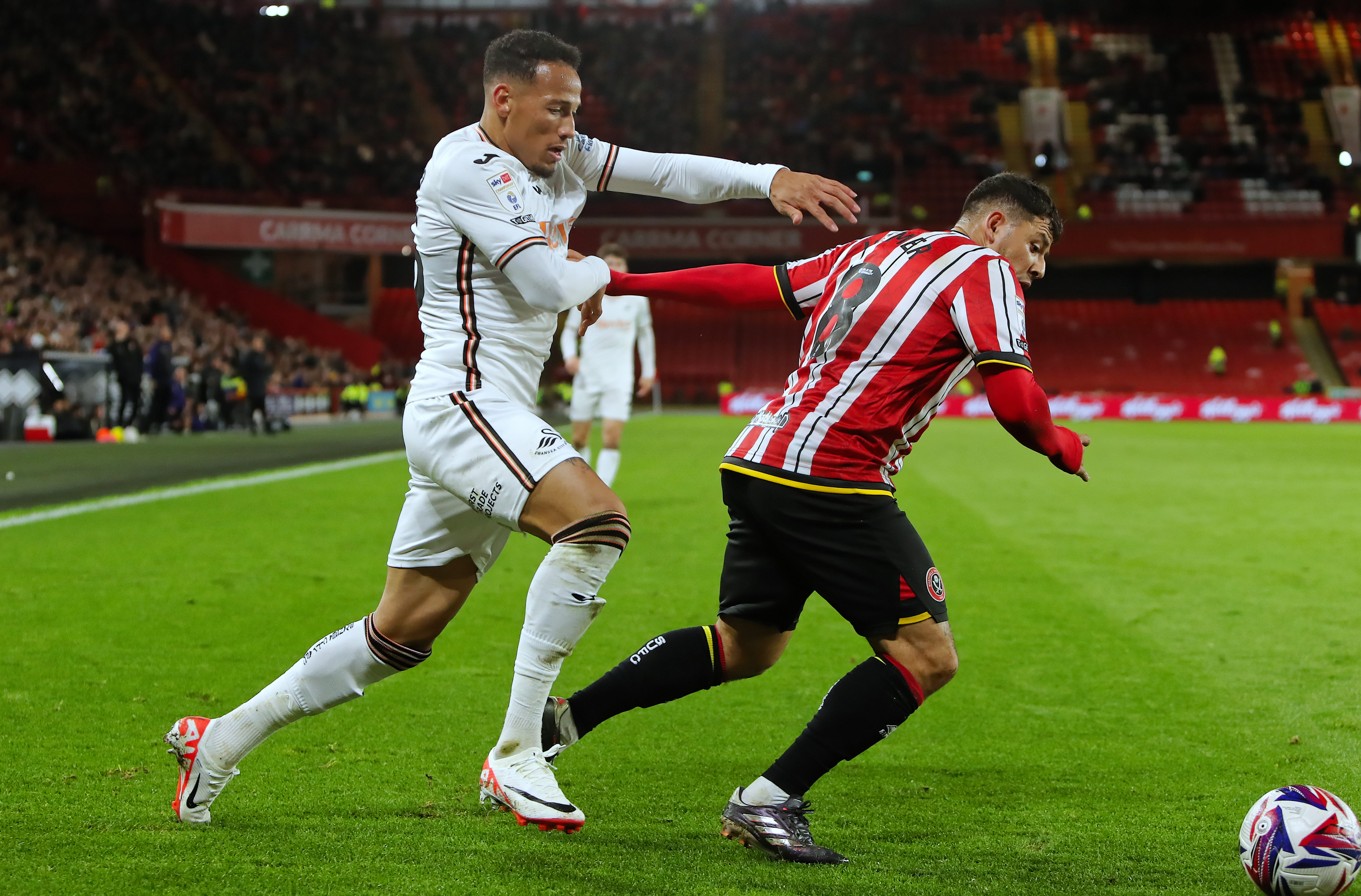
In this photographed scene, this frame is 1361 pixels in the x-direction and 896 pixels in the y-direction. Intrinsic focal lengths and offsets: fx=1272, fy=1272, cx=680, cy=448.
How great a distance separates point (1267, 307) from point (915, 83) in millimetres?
14663

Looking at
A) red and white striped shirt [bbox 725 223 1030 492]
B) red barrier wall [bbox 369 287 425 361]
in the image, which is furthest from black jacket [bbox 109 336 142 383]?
red barrier wall [bbox 369 287 425 361]

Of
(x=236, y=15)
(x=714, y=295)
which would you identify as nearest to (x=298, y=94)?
(x=236, y=15)

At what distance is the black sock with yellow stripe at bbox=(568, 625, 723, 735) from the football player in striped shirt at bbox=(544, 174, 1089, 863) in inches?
2.4

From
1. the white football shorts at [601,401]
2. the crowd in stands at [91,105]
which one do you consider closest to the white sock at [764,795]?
the white football shorts at [601,401]

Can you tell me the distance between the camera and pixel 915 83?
1810 inches

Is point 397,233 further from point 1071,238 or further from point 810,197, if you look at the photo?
point 810,197

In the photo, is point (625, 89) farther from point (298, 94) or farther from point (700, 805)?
point (700, 805)

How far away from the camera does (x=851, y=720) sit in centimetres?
344

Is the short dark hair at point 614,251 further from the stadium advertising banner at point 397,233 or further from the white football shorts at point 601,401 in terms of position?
the stadium advertising banner at point 397,233

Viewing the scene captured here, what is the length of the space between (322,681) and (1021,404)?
208 centimetres

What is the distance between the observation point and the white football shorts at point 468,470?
3.40 metres

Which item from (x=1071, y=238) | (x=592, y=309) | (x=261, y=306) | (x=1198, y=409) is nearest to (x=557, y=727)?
(x=592, y=309)

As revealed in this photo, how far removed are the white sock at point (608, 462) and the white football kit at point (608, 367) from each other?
1.14 feet

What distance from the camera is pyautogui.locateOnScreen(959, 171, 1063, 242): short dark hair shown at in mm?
3648
